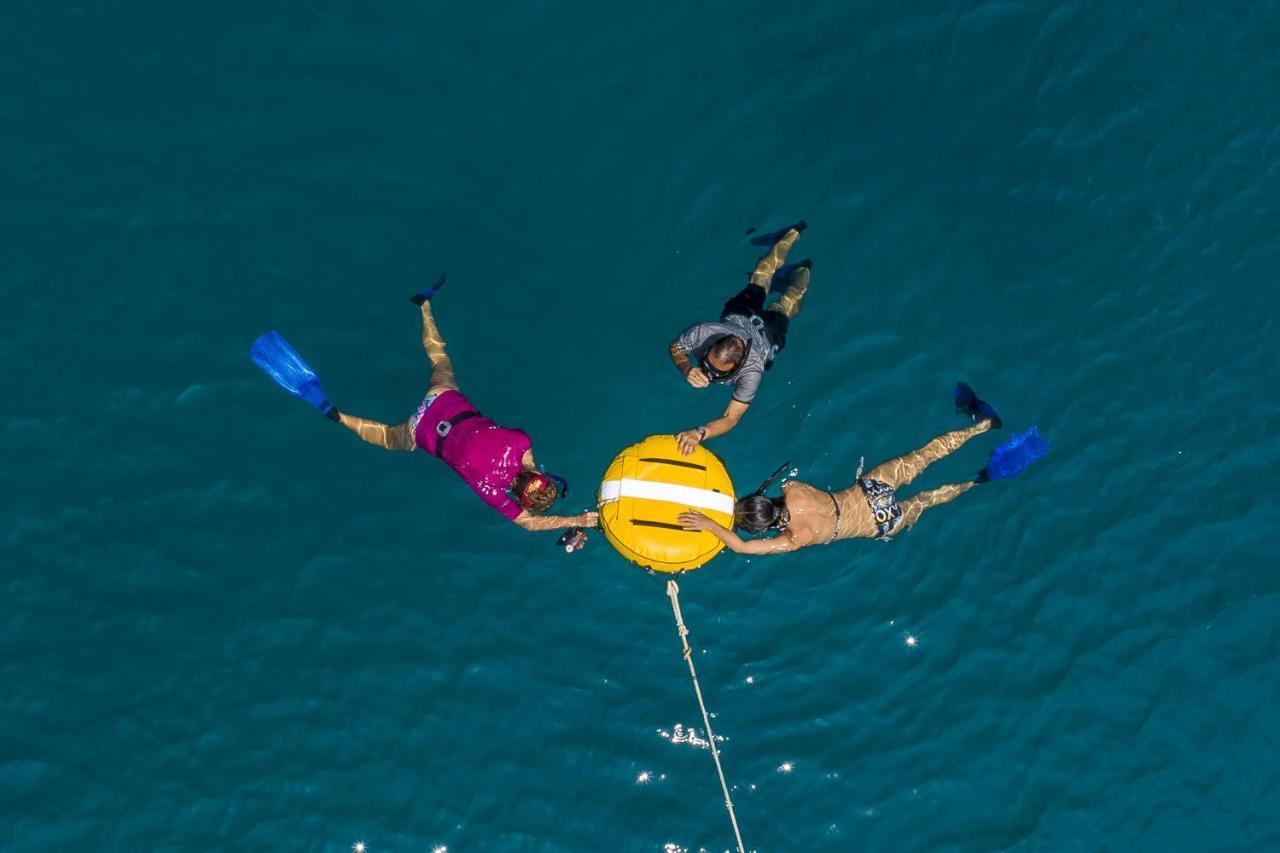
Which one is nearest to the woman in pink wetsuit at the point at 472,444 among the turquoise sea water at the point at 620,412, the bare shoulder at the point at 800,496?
the turquoise sea water at the point at 620,412

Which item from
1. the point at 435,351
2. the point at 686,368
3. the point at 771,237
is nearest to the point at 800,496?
the point at 686,368

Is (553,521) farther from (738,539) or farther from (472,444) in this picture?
(738,539)

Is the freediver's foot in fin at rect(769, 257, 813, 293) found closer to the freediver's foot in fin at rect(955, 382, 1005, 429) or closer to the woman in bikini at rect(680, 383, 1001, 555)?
the woman in bikini at rect(680, 383, 1001, 555)

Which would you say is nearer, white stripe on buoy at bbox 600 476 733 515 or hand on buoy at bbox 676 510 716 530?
hand on buoy at bbox 676 510 716 530

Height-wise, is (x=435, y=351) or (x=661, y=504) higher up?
(x=435, y=351)

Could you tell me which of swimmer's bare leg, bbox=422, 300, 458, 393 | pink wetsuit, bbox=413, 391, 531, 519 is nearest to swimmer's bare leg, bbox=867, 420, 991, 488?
pink wetsuit, bbox=413, 391, 531, 519

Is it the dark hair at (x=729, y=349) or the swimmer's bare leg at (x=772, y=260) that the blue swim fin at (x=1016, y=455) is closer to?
the swimmer's bare leg at (x=772, y=260)
